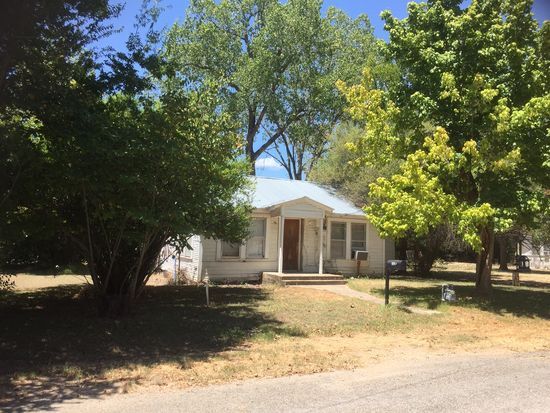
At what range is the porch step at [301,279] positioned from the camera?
701 inches

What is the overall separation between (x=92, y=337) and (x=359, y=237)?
14810 millimetres

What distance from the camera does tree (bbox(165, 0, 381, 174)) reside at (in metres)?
30.3

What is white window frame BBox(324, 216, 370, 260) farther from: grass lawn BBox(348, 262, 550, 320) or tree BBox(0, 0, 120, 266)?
tree BBox(0, 0, 120, 266)

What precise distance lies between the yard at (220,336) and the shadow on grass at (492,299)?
0.06 metres

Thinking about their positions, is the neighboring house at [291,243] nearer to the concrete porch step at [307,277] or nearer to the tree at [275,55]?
the concrete porch step at [307,277]

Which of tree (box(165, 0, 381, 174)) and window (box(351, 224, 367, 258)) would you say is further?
tree (box(165, 0, 381, 174))

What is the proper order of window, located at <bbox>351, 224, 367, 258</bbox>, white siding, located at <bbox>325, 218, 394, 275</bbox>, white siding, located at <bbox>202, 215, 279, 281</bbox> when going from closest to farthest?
white siding, located at <bbox>202, 215, 279, 281</bbox>, white siding, located at <bbox>325, 218, 394, 275</bbox>, window, located at <bbox>351, 224, 367, 258</bbox>

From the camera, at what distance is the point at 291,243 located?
67.1ft

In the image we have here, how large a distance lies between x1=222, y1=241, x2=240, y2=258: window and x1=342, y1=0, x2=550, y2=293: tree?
233 inches

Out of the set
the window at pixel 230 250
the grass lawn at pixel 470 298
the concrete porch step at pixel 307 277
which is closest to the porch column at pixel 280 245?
the concrete porch step at pixel 307 277

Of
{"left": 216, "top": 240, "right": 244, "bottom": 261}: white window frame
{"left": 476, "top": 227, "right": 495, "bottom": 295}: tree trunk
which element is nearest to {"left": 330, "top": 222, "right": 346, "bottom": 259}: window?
{"left": 216, "top": 240, "right": 244, "bottom": 261}: white window frame

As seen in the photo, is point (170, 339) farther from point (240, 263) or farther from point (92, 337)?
point (240, 263)

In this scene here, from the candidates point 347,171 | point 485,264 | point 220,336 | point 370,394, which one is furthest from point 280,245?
point 370,394

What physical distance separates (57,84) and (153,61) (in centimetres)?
181
